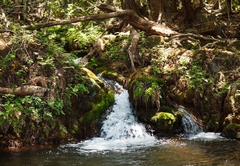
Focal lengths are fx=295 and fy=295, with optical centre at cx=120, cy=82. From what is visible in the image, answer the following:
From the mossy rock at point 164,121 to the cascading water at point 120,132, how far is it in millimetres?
429

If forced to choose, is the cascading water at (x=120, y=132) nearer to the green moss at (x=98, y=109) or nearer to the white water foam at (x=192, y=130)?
the green moss at (x=98, y=109)

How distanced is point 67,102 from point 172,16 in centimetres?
890

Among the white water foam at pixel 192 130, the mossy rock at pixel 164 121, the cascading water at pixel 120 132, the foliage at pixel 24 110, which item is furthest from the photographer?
the mossy rock at pixel 164 121

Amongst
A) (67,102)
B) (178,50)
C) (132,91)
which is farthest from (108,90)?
(178,50)

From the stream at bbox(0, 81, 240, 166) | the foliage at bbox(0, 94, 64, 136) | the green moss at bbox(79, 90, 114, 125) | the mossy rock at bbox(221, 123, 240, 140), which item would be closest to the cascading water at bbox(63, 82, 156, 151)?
the stream at bbox(0, 81, 240, 166)

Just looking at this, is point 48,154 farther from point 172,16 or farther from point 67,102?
point 172,16

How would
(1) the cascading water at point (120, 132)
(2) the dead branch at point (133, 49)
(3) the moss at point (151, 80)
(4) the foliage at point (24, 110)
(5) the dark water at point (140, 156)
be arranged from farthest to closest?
Result: 1. (2) the dead branch at point (133, 49)
2. (3) the moss at point (151, 80)
3. (1) the cascading water at point (120, 132)
4. (4) the foliage at point (24, 110)
5. (5) the dark water at point (140, 156)

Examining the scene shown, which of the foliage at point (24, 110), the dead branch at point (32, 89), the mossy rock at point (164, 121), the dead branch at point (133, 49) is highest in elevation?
the dead branch at point (133, 49)

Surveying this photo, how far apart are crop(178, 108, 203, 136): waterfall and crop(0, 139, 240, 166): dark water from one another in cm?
119

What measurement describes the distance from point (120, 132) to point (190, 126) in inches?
87.5

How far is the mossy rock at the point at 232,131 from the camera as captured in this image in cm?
824

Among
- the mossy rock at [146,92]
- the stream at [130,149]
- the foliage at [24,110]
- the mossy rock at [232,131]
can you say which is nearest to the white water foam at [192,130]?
the stream at [130,149]

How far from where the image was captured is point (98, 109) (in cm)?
918

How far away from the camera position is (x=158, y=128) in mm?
9008
